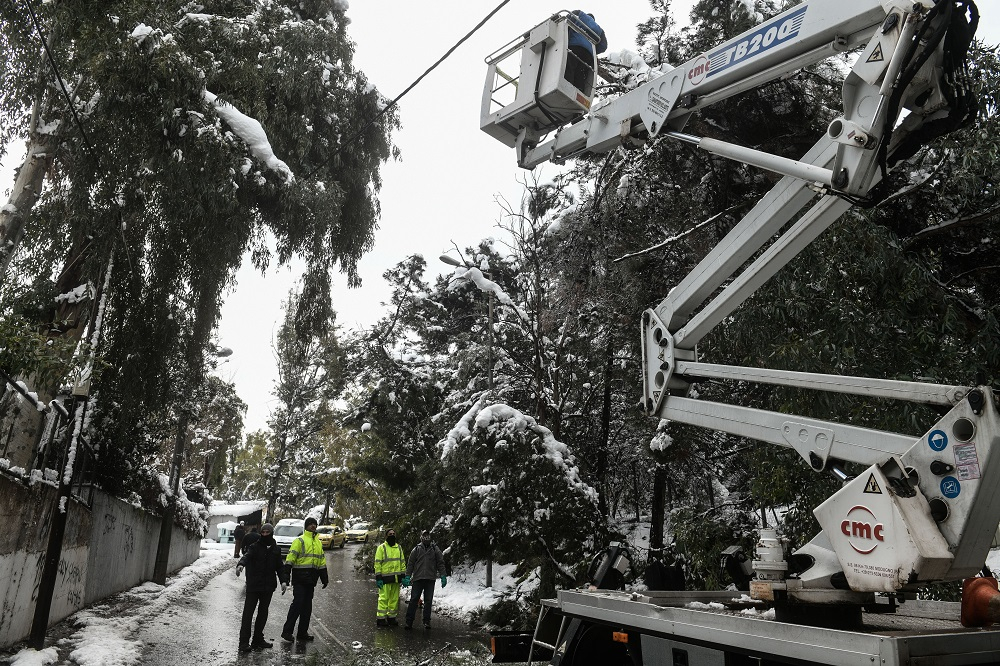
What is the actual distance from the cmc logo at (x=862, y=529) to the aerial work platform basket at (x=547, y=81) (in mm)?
4366

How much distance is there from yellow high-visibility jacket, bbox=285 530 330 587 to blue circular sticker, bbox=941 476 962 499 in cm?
916

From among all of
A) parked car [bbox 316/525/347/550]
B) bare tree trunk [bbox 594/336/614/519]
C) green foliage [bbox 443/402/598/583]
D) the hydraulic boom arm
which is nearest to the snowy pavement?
green foliage [bbox 443/402/598/583]

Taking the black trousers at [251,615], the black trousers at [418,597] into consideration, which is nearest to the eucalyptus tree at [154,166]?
the black trousers at [251,615]

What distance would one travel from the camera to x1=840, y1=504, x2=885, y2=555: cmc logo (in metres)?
3.58

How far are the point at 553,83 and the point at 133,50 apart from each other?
6902mm

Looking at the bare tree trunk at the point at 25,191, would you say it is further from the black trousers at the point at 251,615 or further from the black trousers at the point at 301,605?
the black trousers at the point at 301,605

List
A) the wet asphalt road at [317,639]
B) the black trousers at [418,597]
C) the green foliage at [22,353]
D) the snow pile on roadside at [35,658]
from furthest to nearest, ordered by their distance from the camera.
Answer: the black trousers at [418,597]
the wet asphalt road at [317,639]
the snow pile on roadside at [35,658]
the green foliage at [22,353]

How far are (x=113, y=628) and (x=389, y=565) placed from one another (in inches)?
168

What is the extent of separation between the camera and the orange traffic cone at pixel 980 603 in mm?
3648

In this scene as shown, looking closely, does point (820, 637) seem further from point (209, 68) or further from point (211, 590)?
point (211, 590)

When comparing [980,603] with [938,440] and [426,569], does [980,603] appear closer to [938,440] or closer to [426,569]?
[938,440]

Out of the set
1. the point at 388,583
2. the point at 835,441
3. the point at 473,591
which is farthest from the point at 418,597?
the point at 835,441

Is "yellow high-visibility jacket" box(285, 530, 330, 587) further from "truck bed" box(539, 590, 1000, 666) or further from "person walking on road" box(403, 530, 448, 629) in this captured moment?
"truck bed" box(539, 590, 1000, 666)

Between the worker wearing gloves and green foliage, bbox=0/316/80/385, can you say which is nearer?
green foliage, bbox=0/316/80/385
